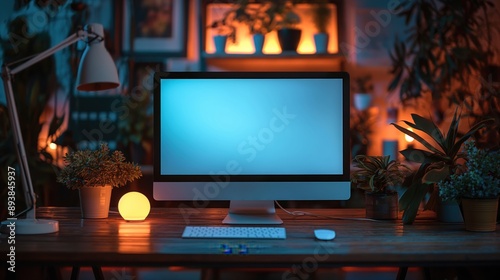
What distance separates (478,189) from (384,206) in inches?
14.2

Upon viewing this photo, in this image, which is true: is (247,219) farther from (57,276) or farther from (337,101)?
(57,276)

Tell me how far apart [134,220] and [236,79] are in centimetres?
61

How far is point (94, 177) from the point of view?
210 cm

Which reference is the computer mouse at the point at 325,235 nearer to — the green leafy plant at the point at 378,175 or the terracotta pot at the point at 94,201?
the green leafy plant at the point at 378,175

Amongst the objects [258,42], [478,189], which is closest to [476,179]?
[478,189]

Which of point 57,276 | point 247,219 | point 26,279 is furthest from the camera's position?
point 26,279

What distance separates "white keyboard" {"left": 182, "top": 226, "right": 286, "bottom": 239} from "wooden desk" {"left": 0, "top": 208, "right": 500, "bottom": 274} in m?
0.04

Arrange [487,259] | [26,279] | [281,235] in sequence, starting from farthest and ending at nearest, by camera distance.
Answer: [26,279]
[281,235]
[487,259]

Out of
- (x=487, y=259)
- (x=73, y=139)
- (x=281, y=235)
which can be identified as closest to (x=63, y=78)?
(x=73, y=139)

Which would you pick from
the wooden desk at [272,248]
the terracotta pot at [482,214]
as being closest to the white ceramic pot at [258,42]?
the wooden desk at [272,248]

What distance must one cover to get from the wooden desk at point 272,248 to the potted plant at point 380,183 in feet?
0.52

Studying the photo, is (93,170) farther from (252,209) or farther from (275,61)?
(275,61)

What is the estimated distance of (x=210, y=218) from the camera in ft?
7.00

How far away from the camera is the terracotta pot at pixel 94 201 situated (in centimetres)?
211
